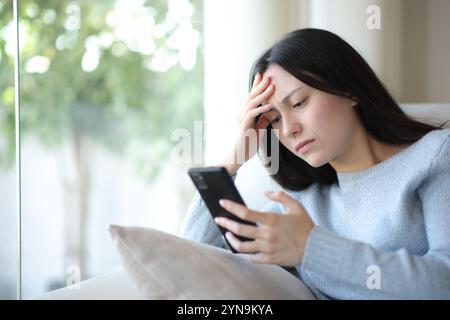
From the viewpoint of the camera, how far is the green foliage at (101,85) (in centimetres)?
267

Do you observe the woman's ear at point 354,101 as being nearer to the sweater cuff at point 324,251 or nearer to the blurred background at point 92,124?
the sweater cuff at point 324,251

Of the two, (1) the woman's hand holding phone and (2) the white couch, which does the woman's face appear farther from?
(2) the white couch

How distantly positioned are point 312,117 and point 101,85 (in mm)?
1949

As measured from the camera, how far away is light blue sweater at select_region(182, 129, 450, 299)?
817 millimetres

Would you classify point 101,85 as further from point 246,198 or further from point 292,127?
point 292,127

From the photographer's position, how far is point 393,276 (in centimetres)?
82

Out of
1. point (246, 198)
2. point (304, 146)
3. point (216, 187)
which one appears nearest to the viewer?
point (216, 187)

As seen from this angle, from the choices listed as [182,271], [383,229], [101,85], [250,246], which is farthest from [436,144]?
[101,85]

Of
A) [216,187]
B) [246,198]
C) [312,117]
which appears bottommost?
[246,198]

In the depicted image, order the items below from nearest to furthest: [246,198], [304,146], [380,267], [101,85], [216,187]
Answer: [380,267], [216,187], [304,146], [246,198], [101,85]

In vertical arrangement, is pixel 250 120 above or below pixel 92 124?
above

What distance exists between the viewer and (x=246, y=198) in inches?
55.4

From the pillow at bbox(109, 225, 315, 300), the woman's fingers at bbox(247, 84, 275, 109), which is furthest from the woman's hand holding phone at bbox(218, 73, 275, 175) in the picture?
the pillow at bbox(109, 225, 315, 300)
